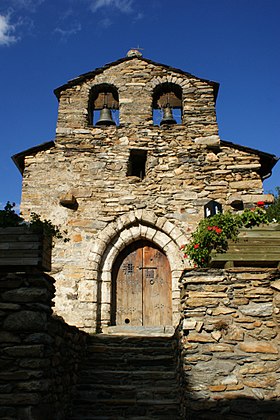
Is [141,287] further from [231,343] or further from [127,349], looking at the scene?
[231,343]

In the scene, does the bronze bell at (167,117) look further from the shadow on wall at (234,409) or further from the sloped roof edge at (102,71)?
the shadow on wall at (234,409)

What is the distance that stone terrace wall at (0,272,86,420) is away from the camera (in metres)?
3.76

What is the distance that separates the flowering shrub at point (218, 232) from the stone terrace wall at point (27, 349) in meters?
2.11

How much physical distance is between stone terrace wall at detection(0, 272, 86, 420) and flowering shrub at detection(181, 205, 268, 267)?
6.91ft

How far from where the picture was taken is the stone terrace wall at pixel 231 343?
4285 millimetres

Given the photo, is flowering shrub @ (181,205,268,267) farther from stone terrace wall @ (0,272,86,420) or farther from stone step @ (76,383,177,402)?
stone terrace wall @ (0,272,86,420)

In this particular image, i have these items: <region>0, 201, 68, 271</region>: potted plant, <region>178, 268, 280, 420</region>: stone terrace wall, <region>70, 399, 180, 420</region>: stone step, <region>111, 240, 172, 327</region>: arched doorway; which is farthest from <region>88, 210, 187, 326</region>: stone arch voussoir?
<region>0, 201, 68, 271</region>: potted plant

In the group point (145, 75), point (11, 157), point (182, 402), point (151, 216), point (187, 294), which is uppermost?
point (145, 75)

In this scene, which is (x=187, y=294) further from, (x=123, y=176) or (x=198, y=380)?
(x=123, y=176)

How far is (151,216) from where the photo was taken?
321 inches

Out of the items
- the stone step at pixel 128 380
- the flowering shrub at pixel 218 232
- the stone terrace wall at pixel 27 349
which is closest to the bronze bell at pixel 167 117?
the flowering shrub at pixel 218 232

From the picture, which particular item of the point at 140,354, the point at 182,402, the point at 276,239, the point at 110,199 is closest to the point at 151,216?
the point at 110,199

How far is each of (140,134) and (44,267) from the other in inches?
218

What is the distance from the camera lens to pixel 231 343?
4.59 meters
